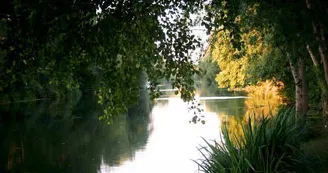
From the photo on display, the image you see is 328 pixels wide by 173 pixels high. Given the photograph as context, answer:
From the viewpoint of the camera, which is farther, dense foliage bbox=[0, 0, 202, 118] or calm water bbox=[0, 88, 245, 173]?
calm water bbox=[0, 88, 245, 173]

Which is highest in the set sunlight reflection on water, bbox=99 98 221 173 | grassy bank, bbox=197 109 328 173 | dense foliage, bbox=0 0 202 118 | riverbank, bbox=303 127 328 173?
dense foliage, bbox=0 0 202 118

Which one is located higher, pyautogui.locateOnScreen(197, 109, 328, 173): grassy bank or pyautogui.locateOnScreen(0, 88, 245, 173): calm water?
pyautogui.locateOnScreen(197, 109, 328, 173): grassy bank

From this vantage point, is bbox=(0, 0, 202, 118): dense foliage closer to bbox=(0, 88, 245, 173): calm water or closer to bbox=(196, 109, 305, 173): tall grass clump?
bbox=(196, 109, 305, 173): tall grass clump

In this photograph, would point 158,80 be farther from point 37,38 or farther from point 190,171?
point 190,171

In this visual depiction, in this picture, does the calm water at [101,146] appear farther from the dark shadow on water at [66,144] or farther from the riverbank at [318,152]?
the riverbank at [318,152]

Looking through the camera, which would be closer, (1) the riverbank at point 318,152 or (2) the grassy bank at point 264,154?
(2) the grassy bank at point 264,154

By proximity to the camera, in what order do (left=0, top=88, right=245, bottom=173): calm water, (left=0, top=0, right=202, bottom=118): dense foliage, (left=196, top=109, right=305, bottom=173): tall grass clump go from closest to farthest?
(left=0, top=0, right=202, bottom=118): dense foliage, (left=196, top=109, right=305, bottom=173): tall grass clump, (left=0, top=88, right=245, bottom=173): calm water

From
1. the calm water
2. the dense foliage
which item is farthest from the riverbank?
the calm water

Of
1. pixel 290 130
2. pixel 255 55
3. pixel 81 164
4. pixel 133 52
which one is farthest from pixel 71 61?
pixel 255 55

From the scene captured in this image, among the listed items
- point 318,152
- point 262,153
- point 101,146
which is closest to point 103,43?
point 262,153

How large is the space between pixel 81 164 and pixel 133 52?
893 centimetres

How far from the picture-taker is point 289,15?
2.39m

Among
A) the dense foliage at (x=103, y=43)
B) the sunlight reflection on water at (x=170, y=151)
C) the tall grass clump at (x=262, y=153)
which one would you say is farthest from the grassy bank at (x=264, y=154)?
the dense foliage at (x=103, y=43)

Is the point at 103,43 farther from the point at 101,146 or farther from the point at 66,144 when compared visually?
the point at 66,144
